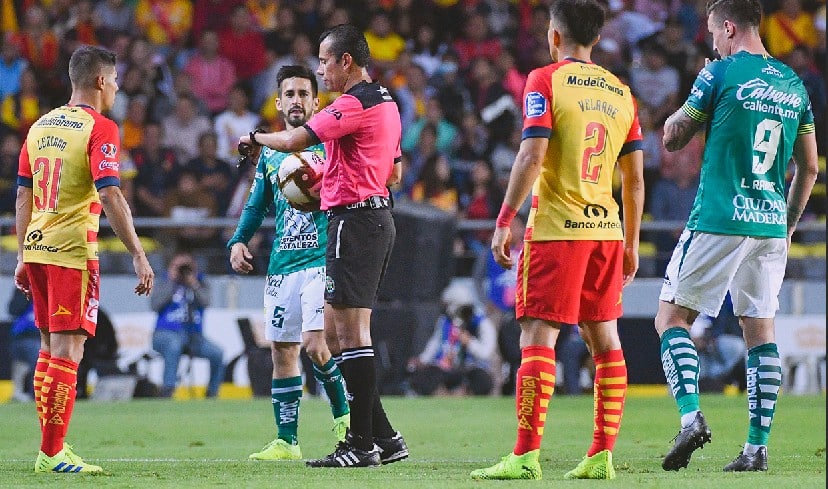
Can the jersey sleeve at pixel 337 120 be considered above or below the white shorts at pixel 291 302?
above

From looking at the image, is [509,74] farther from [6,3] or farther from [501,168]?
[6,3]

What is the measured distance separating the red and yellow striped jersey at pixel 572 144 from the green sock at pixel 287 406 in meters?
2.64

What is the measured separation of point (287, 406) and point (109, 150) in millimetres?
2117

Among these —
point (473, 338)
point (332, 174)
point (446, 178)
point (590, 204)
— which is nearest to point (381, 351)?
point (473, 338)

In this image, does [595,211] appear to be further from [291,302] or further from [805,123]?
[291,302]

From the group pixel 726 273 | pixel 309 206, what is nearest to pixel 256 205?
pixel 309 206

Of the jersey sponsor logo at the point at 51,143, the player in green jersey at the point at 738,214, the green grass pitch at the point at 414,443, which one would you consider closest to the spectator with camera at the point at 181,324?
the green grass pitch at the point at 414,443

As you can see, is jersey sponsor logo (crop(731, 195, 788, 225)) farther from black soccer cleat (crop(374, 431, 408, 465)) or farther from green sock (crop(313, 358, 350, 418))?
green sock (crop(313, 358, 350, 418))

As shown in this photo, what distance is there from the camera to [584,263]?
6570 millimetres

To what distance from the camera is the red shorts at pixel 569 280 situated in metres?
6.51

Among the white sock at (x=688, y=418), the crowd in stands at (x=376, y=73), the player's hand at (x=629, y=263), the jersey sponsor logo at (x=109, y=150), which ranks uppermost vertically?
the crowd in stands at (x=376, y=73)

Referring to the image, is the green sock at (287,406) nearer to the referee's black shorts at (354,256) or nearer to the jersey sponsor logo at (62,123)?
the referee's black shorts at (354,256)

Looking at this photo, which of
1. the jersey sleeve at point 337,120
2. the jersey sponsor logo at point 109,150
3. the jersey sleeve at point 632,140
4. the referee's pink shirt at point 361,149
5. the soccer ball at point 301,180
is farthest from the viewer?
the soccer ball at point 301,180

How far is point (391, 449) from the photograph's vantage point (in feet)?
25.4
